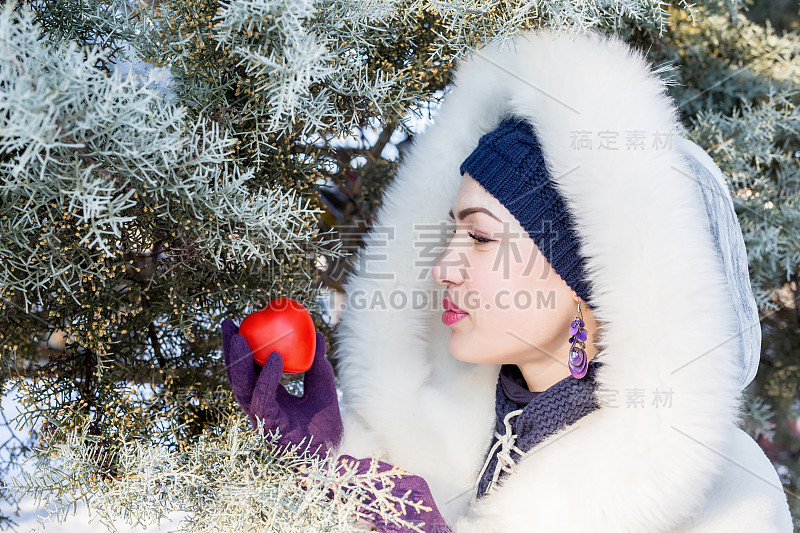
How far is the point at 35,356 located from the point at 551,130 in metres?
1.11

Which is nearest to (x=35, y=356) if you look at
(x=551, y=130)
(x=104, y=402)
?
(x=104, y=402)

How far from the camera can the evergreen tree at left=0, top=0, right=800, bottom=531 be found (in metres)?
0.76

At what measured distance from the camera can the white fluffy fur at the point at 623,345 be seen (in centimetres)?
85

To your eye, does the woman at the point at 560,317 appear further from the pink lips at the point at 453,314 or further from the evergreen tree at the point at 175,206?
the evergreen tree at the point at 175,206

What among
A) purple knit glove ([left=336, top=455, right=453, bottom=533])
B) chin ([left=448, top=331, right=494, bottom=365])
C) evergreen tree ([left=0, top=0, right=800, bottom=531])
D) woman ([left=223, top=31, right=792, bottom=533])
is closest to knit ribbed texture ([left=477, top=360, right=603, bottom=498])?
woman ([left=223, top=31, right=792, bottom=533])

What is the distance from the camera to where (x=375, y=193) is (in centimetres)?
149

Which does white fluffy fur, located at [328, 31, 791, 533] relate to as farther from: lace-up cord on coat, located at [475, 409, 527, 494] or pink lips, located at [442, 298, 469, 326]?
pink lips, located at [442, 298, 469, 326]

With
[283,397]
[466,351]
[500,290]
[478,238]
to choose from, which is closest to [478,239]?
[478,238]

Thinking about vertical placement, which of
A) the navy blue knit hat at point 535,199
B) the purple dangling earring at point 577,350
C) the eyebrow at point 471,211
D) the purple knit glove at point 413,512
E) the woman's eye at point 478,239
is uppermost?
the navy blue knit hat at point 535,199

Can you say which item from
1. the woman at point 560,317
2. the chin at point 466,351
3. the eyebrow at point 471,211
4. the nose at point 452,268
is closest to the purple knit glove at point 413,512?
the woman at point 560,317

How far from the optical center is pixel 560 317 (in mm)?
1045

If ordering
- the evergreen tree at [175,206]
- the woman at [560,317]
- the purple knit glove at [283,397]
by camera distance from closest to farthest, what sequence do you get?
1. the evergreen tree at [175,206]
2. the woman at [560,317]
3. the purple knit glove at [283,397]

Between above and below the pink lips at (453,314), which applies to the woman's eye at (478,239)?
above

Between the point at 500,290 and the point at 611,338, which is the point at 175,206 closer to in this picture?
the point at 500,290
